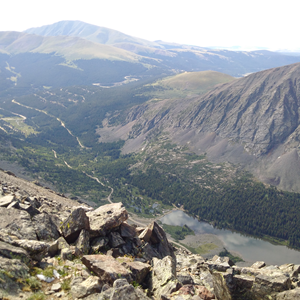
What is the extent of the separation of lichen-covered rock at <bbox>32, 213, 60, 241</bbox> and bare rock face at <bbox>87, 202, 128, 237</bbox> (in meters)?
4.36

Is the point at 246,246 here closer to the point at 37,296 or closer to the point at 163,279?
the point at 163,279

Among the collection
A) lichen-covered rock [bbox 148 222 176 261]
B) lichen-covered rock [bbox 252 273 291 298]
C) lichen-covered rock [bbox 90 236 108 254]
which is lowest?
lichen-covered rock [bbox 148 222 176 261]

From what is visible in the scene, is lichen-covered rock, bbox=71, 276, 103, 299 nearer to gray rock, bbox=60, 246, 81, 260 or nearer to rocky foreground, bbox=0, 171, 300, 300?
rocky foreground, bbox=0, 171, 300, 300

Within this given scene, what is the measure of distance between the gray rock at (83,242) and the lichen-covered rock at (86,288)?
708 cm

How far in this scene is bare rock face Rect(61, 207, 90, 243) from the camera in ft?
106

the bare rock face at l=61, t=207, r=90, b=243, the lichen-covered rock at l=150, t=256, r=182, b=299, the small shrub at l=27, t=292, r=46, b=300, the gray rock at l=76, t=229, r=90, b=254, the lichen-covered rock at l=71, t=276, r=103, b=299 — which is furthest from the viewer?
the bare rock face at l=61, t=207, r=90, b=243

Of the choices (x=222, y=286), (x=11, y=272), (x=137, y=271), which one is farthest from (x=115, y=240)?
(x=11, y=272)

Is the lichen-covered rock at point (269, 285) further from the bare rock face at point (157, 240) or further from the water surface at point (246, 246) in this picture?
the water surface at point (246, 246)

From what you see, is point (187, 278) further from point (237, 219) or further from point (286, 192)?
point (286, 192)

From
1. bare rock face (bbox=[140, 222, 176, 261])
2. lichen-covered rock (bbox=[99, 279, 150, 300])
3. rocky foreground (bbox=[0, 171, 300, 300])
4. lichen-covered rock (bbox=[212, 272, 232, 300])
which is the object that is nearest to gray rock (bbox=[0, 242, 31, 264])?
rocky foreground (bbox=[0, 171, 300, 300])

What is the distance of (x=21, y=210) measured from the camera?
32.7m

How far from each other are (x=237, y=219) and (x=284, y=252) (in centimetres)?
3634

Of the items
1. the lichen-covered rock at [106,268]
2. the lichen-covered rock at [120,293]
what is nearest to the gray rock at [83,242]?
the lichen-covered rock at [106,268]

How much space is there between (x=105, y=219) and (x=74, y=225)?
14.0 feet
